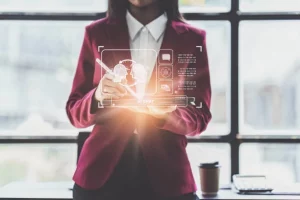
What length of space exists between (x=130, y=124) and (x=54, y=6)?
0.69 m

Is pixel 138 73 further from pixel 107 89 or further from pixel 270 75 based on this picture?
pixel 270 75

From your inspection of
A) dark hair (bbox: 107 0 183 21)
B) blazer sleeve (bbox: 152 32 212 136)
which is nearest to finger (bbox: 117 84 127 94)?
blazer sleeve (bbox: 152 32 212 136)

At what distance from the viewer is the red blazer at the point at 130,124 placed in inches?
41.7

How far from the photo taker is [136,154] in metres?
1.06

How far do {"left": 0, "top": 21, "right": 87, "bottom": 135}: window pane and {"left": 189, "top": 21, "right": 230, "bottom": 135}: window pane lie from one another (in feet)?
1.62

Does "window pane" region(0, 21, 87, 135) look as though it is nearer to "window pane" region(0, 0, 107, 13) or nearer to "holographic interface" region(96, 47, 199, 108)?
"window pane" region(0, 0, 107, 13)

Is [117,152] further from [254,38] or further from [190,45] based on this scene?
[254,38]

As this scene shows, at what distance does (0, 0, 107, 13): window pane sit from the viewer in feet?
4.95

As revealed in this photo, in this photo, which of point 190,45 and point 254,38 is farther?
point 254,38

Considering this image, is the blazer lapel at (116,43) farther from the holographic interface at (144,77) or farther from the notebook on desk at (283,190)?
the notebook on desk at (283,190)

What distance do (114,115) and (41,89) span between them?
0.55m

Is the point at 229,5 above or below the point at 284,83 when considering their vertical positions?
above

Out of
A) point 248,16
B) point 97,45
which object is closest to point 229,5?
point 248,16

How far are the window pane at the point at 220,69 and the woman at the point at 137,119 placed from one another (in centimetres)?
38
